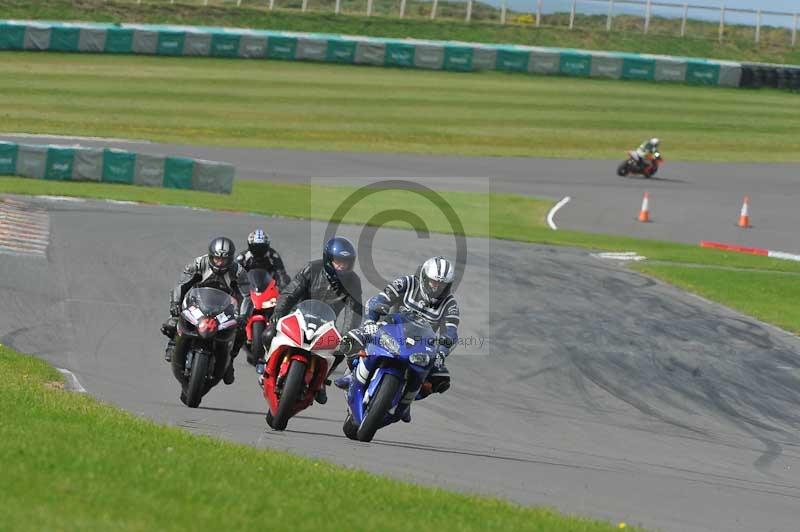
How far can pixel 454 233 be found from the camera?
30.1 m

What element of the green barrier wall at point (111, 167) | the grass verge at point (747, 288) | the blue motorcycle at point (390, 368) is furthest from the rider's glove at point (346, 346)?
the green barrier wall at point (111, 167)

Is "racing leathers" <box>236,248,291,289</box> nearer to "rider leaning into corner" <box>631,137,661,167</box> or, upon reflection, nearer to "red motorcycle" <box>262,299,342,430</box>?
"red motorcycle" <box>262,299,342,430</box>

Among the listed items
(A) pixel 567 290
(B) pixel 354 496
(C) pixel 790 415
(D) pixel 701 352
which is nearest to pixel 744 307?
(A) pixel 567 290

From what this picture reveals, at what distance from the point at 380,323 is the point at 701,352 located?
323 inches

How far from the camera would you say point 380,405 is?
1117cm

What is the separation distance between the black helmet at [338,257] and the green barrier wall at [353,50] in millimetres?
42602

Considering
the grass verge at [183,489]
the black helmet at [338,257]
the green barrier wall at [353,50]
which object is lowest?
the grass verge at [183,489]

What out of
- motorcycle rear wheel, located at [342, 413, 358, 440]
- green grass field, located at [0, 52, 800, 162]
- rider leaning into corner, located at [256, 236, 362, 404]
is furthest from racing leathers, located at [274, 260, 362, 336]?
green grass field, located at [0, 52, 800, 162]

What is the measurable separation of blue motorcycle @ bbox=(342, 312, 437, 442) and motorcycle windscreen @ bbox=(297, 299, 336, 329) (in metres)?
0.51

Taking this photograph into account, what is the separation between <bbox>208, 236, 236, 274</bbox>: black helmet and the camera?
13789 millimetres

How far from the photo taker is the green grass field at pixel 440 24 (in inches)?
2340

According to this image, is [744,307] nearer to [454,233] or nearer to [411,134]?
[454,233]

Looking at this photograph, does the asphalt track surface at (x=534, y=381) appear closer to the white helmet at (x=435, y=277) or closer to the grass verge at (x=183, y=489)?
the grass verge at (x=183, y=489)

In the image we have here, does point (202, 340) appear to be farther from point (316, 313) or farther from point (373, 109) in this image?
point (373, 109)
